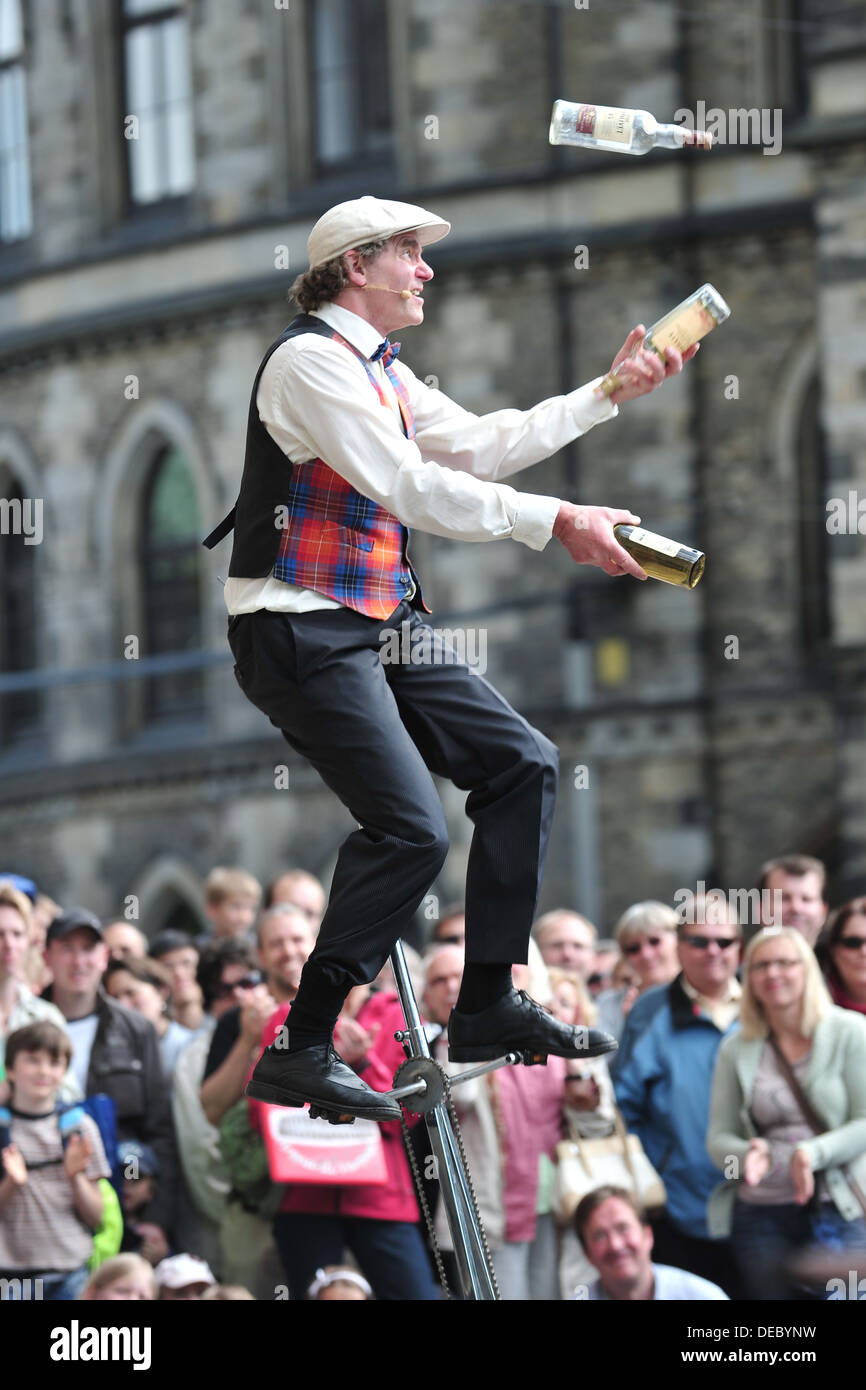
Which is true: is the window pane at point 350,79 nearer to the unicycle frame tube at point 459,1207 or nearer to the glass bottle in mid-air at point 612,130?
the glass bottle in mid-air at point 612,130

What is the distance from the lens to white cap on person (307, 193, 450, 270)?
454 cm

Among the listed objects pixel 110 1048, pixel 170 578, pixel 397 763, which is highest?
pixel 170 578

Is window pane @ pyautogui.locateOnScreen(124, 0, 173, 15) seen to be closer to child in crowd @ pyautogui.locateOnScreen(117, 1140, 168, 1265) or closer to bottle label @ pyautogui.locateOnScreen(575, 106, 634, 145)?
child in crowd @ pyautogui.locateOnScreen(117, 1140, 168, 1265)

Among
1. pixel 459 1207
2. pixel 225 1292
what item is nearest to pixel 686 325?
pixel 459 1207

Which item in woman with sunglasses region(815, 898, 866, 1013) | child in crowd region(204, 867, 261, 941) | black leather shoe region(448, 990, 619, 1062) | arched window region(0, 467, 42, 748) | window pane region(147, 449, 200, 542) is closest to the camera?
black leather shoe region(448, 990, 619, 1062)

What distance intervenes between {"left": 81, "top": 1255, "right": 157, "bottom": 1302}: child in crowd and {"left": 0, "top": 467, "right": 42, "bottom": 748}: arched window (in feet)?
54.3

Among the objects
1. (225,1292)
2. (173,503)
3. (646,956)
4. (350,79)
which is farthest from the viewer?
(173,503)

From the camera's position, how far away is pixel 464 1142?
7355mm

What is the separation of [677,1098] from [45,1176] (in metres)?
1.91

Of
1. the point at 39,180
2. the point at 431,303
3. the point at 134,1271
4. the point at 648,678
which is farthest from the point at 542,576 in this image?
the point at 134,1271

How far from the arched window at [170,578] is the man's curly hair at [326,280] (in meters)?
16.9

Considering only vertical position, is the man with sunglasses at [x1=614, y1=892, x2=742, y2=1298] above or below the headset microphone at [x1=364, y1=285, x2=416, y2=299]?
below

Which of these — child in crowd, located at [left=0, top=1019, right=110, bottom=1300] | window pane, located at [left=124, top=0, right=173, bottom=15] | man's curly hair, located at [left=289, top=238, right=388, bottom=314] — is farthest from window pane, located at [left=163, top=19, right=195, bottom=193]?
man's curly hair, located at [left=289, top=238, right=388, bottom=314]

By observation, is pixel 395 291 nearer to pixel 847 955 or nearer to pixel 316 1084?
pixel 316 1084
